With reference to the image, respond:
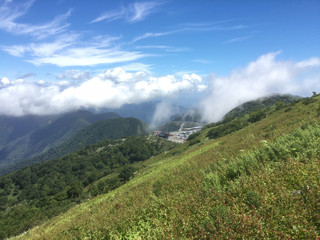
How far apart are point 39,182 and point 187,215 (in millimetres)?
223960

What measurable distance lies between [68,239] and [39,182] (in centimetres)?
21831

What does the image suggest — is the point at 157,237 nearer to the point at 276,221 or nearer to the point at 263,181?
the point at 276,221

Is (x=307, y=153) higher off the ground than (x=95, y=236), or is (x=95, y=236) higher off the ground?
(x=307, y=153)

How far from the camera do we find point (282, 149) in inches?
335

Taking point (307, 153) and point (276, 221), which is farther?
point (307, 153)

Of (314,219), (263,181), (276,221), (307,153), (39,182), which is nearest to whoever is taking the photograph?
(314,219)

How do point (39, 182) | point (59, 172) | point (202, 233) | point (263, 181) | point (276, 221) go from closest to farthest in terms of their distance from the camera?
point (276, 221), point (202, 233), point (263, 181), point (39, 182), point (59, 172)

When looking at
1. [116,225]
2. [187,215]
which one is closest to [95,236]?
[116,225]

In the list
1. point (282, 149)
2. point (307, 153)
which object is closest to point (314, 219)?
point (307, 153)

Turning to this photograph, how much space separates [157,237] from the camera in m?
5.24

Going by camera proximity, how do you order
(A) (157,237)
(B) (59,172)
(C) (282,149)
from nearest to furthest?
(A) (157,237) → (C) (282,149) → (B) (59,172)

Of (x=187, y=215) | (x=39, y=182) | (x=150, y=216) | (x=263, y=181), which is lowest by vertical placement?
(x=39, y=182)

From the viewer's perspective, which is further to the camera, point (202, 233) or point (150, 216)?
point (150, 216)

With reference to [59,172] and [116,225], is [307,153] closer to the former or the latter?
[116,225]
